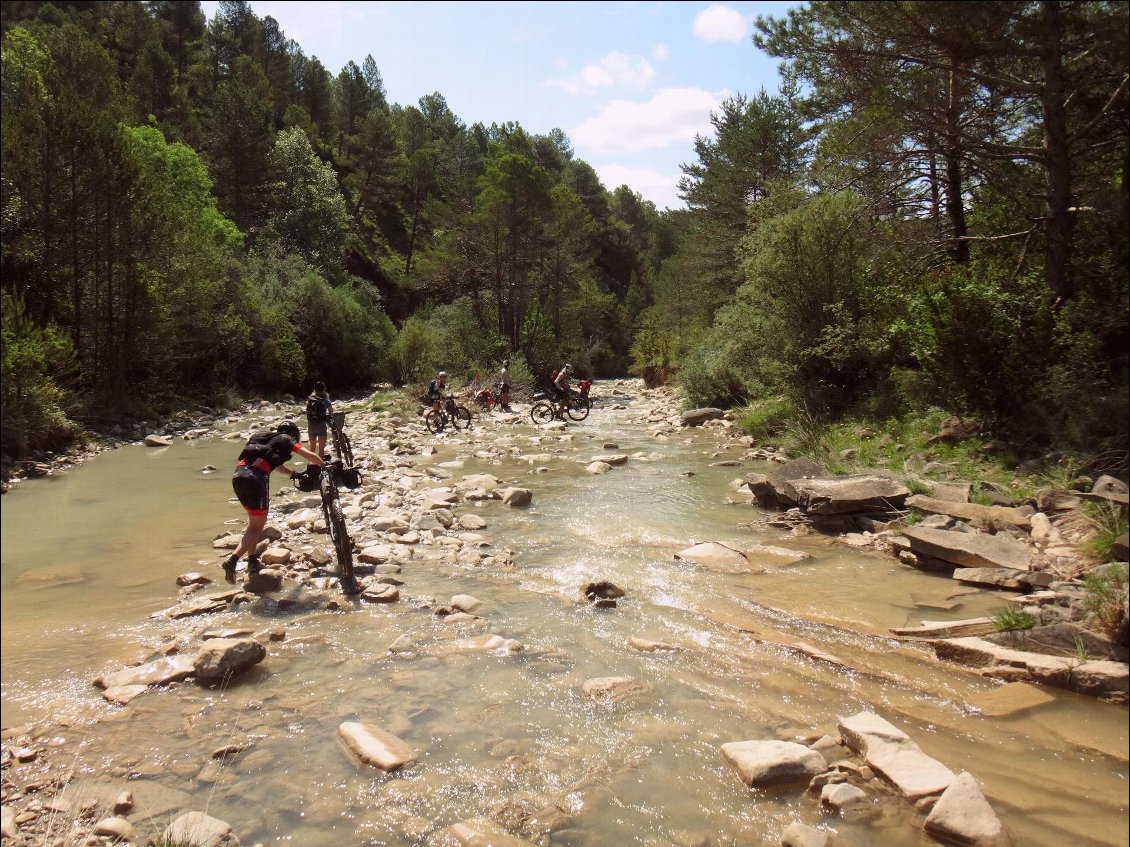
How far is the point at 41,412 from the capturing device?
578 inches

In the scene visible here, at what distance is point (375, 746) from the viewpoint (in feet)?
13.4

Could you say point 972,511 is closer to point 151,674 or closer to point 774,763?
point 774,763

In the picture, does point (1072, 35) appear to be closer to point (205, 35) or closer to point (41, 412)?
point (41, 412)

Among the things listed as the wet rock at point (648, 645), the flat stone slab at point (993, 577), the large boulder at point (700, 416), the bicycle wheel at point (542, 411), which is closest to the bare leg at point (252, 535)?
the wet rock at point (648, 645)

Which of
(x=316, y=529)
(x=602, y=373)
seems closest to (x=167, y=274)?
(x=316, y=529)

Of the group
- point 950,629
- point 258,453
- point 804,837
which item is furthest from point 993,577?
point 258,453

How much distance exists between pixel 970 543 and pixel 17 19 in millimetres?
70619

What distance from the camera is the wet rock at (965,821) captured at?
3.28 m

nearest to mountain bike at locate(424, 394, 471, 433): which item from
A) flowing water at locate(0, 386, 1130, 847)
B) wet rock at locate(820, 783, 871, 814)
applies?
flowing water at locate(0, 386, 1130, 847)

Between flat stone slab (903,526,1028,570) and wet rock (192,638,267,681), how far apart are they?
6896 mm

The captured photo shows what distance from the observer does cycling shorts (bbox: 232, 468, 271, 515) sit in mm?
6801

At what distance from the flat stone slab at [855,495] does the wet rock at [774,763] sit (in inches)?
230

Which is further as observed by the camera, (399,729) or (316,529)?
(316,529)

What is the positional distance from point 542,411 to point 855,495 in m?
14.6
